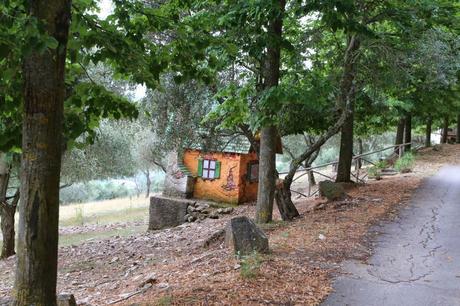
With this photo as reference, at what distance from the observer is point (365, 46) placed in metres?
11.1

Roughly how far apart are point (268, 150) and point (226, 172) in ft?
34.9

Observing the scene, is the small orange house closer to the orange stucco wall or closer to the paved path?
the orange stucco wall

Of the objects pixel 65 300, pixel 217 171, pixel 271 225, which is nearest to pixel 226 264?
pixel 65 300

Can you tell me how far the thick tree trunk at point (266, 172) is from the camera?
401 inches

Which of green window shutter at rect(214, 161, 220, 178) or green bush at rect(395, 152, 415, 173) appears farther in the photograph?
green window shutter at rect(214, 161, 220, 178)

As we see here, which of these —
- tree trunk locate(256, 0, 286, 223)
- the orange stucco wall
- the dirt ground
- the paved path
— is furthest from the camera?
the orange stucco wall

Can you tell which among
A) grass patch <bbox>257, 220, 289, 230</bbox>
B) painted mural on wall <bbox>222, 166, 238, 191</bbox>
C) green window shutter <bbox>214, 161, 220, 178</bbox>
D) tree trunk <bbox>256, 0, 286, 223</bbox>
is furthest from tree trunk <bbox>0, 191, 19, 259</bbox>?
grass patch <bbox>257, 220, 289, 230</bbox>

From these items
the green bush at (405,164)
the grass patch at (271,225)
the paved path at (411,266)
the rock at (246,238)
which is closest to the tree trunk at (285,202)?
the grass patch at (271,225)

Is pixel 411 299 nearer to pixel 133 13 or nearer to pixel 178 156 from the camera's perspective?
pixel 133 13

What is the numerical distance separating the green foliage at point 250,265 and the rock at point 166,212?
43.2 feet

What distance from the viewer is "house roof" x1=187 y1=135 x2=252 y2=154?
18.2 m

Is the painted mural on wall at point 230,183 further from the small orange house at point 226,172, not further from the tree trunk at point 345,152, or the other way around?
the tree trunk at point 345,152

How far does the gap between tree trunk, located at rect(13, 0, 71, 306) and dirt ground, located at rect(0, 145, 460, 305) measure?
1.71 m

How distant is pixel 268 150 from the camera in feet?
33.4
